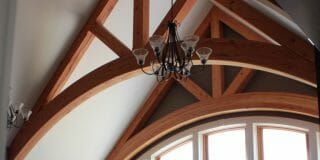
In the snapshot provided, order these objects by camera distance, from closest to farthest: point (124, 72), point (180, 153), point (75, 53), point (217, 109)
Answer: point (124, 72)
point (75, 53)
point (217, 109)
point (180, 153)

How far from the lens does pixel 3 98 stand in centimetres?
53

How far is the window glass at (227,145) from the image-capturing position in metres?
6.84

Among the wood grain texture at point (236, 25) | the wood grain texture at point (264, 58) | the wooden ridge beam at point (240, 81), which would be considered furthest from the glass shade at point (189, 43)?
the wooden ridge beam at point (240, 81)

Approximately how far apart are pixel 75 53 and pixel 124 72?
127 cm

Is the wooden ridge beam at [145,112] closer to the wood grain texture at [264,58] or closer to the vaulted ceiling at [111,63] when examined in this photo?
the vaulted ceiling at [111,63]

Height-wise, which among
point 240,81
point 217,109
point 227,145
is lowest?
point 227,145

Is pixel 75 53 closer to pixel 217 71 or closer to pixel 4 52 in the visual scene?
pixel 217 71

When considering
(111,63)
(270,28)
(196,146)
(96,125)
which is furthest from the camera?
(96,125)

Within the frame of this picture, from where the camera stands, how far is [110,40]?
19.4ft

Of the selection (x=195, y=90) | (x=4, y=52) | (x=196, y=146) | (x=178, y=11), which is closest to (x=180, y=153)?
(x=196, y=146)

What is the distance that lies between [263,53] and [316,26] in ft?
13.1

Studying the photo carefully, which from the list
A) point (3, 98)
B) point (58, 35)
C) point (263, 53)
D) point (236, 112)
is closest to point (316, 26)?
point (3, 98)

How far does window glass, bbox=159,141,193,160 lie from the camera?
7.48m

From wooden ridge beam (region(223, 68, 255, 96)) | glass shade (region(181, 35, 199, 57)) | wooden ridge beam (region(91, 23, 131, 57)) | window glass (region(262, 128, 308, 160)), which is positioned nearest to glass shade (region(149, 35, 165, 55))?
glass shade (region(181, 35, 199, 57))
